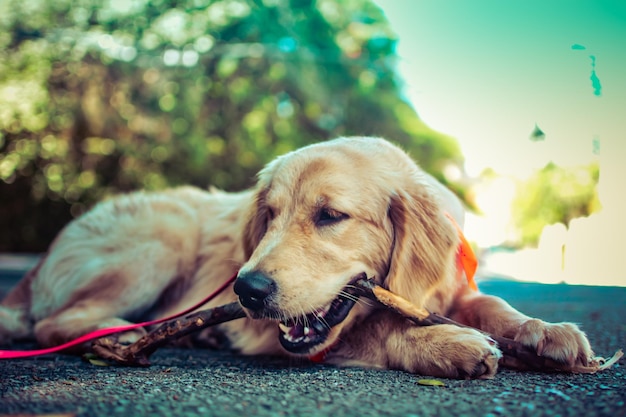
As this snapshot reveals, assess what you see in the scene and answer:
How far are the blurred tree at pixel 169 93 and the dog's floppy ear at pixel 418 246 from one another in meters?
9.52

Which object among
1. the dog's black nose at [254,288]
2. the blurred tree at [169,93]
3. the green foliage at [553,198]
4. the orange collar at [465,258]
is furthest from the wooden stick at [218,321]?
the blurred tree at [169,93]

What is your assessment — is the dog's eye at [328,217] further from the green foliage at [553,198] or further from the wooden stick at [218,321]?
the green foliage at [553,198]

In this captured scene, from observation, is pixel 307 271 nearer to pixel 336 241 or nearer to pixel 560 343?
pixel 336 241

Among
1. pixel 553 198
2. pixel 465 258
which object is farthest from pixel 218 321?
pixel 553 198

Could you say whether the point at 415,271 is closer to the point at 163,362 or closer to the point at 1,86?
the point at 163,362

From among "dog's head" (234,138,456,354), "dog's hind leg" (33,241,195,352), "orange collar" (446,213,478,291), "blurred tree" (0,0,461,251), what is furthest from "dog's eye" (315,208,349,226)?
"blurred tree" (0,0,461,251)

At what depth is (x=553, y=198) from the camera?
5.37 metres

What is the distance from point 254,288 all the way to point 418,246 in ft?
3.42

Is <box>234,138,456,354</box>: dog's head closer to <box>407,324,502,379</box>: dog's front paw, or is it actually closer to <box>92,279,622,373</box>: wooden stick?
<box>92,279,622,373</box>: wooden stick

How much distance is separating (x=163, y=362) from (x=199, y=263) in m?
1.15

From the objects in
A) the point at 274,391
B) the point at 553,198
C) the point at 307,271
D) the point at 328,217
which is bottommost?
the point at 274,391

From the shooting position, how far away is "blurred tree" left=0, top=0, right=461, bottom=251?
1320 centimetres

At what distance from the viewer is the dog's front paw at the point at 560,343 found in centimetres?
273

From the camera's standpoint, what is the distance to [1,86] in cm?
1293
